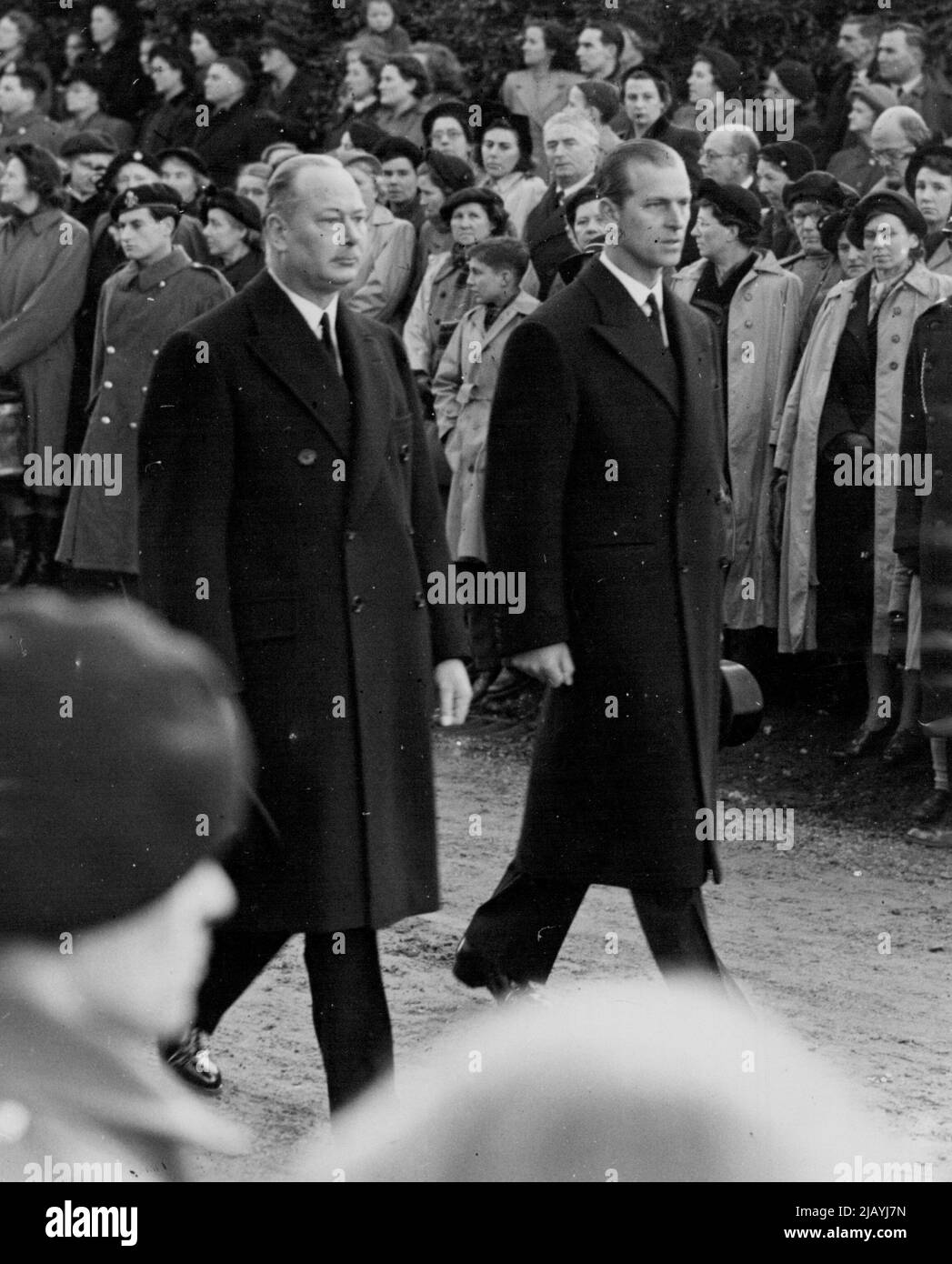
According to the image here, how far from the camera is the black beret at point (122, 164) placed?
11.8 m

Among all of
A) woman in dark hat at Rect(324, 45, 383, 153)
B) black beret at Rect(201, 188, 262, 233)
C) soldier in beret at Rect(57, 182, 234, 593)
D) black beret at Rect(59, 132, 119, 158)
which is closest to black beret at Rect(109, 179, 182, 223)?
soldier in beret at Rect(57, 182, 234, 593)

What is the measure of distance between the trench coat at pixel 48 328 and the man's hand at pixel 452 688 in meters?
6.56

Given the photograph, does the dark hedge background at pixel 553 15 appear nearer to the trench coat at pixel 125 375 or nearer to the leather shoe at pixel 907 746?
the trench coat at pixel 125 375

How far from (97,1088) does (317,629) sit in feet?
8.10

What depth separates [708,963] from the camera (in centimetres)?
521

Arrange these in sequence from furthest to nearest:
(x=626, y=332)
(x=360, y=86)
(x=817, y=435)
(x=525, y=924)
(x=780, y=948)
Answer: (x=360, y=86)
(x=817, y=435)
(x=780, y=948)
(x=525, y=924)
(x=626, y=332)

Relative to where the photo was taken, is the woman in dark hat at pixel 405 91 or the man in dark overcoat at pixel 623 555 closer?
the man in dark overcoat at pixel 623 555

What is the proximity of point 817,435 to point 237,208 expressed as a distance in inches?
128

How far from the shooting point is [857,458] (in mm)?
8500

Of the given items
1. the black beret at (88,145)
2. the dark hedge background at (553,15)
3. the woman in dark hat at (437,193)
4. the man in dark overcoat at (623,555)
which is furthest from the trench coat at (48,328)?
the man in dark overcoat at (623,555)

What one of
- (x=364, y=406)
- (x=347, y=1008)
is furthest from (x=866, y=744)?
(x=347, y=1008)

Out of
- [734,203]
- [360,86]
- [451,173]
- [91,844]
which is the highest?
[360,86]

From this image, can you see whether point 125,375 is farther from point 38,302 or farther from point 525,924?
point 525,924
